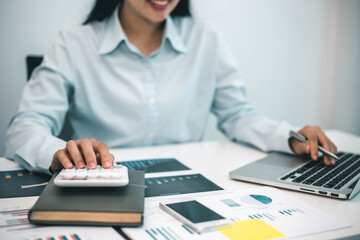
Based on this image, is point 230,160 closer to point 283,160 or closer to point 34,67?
point 283,160

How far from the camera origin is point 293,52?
2.28m

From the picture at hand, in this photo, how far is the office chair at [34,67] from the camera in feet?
4.65

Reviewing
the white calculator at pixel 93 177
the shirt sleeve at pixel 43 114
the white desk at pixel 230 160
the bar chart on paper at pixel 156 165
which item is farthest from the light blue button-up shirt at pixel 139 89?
the white calculator at pixel 93 177

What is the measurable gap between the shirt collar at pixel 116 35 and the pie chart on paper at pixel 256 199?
0.77 metres

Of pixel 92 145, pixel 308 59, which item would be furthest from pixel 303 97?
pixel 92 145

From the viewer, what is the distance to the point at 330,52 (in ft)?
7.93

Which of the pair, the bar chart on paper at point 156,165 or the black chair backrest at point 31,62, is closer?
the bar chart on paper at point 156,165

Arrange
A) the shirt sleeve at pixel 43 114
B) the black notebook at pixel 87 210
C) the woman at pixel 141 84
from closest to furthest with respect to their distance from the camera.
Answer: the black notebook at pixel 87 210, the shirt sleeve at pixel 43 114, the woman at pixel 141 84

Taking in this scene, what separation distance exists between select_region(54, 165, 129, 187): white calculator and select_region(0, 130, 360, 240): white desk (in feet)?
0.83

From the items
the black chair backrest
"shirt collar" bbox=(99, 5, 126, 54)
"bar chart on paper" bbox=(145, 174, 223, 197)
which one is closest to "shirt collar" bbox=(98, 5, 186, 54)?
"shirt collar" bbox=(99, 5, 126, 54)

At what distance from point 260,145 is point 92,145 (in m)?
0.59

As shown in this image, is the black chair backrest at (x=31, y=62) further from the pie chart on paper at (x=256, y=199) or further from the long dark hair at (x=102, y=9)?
the pie chart on paper at (x=256, y=199)

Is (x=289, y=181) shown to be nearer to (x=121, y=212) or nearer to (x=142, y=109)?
(x=121, y=212)

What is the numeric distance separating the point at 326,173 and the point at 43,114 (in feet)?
2.76
